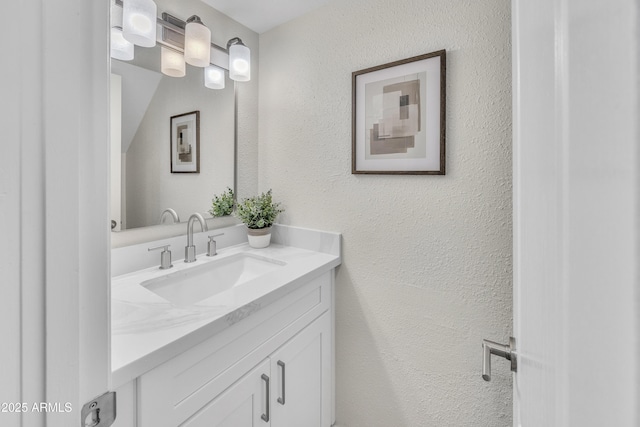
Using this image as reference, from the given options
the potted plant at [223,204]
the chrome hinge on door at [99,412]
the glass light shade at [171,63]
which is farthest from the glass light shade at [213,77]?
the chrome hinge on door at [99,412]

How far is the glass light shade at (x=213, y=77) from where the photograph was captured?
5.11 ft

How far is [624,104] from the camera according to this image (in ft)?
0.24

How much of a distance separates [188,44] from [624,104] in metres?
1.67

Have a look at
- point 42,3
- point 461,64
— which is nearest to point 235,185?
point 461,64

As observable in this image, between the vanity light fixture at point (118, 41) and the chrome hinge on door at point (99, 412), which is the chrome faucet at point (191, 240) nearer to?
the vanity light fixture at point (118, 41)

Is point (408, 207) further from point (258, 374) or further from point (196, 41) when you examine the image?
point (196, 41)

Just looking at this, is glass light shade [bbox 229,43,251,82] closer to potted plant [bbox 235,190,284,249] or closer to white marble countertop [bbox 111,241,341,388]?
potted plant [bbox 235,190,284,249]

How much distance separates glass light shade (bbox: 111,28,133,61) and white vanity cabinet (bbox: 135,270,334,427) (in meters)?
1.11

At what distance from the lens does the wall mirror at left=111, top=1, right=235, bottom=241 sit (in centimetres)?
127

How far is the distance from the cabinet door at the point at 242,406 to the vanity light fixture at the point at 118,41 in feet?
4.28

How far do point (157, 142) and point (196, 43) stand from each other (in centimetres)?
49

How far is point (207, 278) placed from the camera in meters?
1.39

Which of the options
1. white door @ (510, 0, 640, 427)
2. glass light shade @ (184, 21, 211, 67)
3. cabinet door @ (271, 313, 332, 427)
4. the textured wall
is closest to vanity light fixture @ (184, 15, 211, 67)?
glass light shade @ (184, 21, 211, 67)

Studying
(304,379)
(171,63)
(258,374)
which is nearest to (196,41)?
(171,63)
